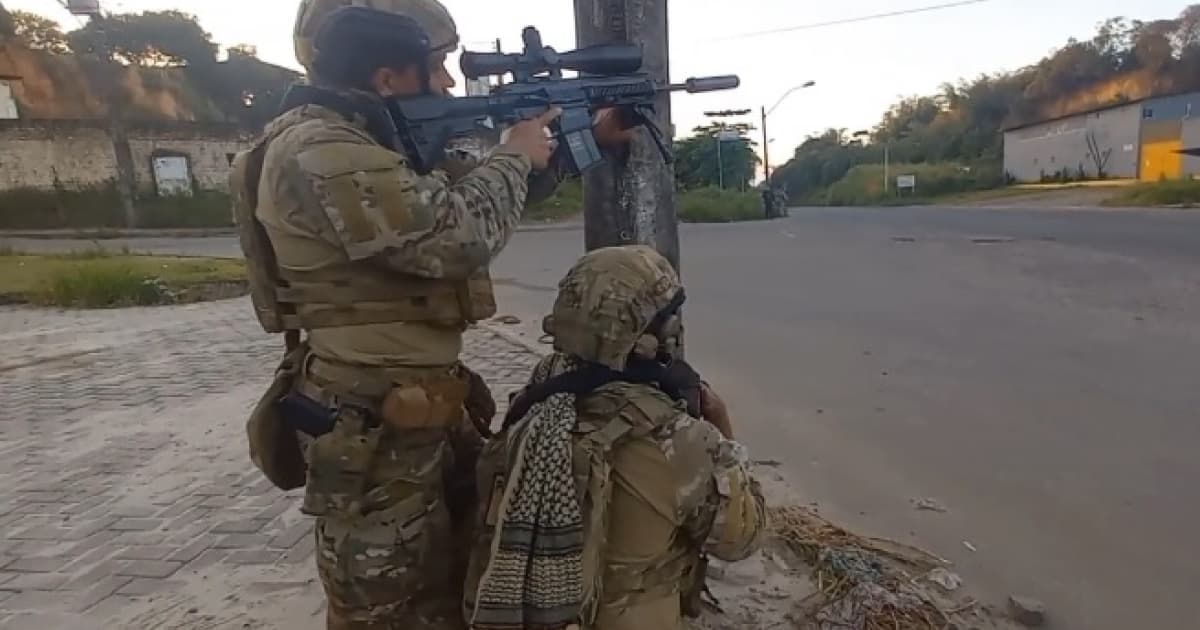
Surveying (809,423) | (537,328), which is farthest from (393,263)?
(537,328)

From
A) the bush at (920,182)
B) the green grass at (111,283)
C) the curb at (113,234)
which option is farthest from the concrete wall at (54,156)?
the bush at (920,182)

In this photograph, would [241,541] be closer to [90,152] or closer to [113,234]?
[113,234]

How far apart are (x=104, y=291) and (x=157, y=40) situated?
28220 millimetres

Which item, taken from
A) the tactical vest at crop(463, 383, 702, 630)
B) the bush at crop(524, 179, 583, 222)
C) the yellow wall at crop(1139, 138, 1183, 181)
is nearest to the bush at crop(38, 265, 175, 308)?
the tactical vest at crop(463, 383, 702, 630)

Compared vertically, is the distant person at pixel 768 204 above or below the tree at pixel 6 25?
below

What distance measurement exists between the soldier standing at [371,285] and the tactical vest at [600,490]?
159mm

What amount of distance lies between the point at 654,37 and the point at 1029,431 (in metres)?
3.28

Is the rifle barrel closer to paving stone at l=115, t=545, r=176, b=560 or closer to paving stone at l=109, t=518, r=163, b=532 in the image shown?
paving stone at l=115, t=545, r=176, b=560

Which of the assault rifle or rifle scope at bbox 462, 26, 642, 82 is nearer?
the assault rifle

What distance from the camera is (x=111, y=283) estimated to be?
1050 cm

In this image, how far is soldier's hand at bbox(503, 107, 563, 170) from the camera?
6.04 ft

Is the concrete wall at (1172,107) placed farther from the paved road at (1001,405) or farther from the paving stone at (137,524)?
the paving stone at (137,524)

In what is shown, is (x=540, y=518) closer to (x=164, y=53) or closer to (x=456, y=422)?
(x=456, y=422)

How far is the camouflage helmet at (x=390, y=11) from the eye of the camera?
1.68 metres
